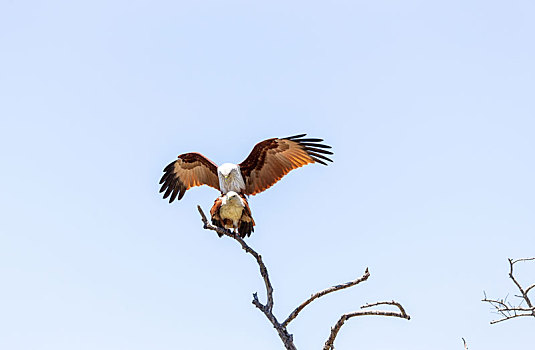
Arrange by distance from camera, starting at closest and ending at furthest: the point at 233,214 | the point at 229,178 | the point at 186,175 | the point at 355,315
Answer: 1. the point at 355,315
2. the point at 233,214
3. the point at 229,178
4. the point at 186,175

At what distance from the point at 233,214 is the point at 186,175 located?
2.42 m

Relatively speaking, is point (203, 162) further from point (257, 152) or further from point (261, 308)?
point (261, 308)

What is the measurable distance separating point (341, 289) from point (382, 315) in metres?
0.46

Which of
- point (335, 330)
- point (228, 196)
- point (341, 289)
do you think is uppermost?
point (228, 196)

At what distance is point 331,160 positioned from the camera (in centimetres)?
1084

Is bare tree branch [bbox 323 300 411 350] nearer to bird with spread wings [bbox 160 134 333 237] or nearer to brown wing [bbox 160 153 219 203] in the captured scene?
bird with spread wings [bbox 160 134 333 237]

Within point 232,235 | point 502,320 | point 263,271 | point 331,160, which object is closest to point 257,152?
point 331,160

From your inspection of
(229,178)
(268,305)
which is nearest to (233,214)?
(229,178)

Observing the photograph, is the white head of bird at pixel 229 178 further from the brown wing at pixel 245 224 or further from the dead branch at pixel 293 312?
the dead branch at pixel 293 312

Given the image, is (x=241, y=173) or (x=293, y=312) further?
(x=241, y=173)

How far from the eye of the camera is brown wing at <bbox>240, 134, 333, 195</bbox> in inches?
417

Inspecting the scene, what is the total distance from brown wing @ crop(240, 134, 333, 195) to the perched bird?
1099 mm

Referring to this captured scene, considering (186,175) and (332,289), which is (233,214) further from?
(332,289)

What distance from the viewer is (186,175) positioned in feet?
37.3
